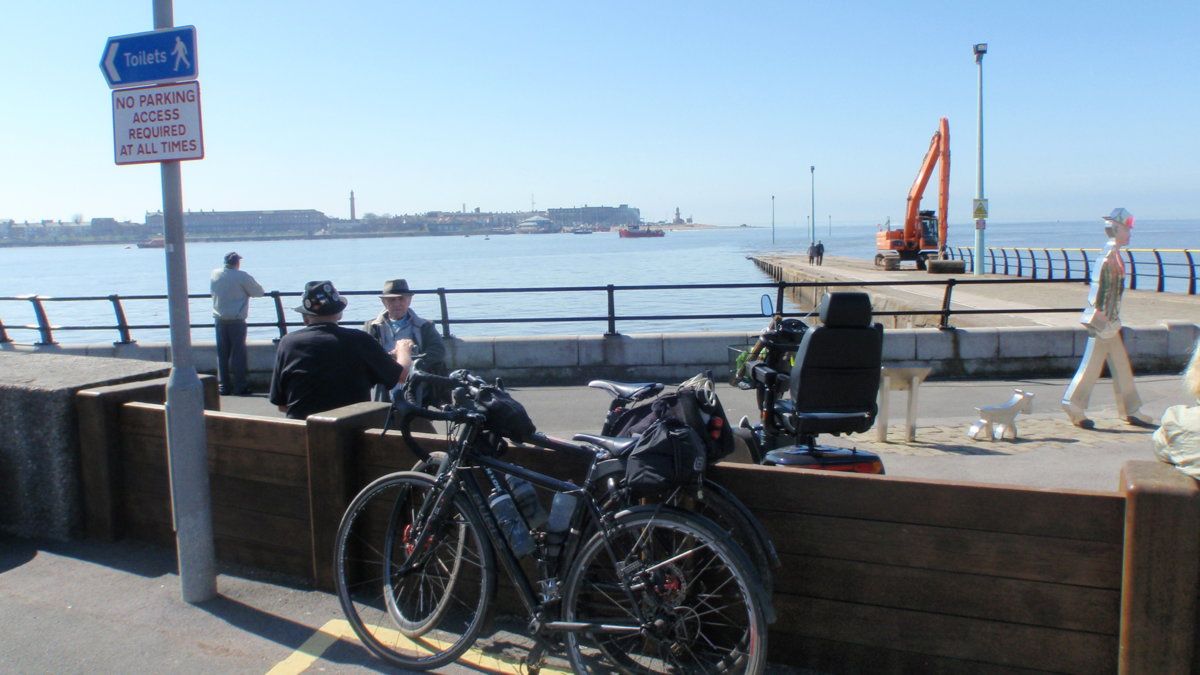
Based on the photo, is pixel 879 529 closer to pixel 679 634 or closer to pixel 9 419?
pixel 679 634

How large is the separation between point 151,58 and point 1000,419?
7732 millimetres

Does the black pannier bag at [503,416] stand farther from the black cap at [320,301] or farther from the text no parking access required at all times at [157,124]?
the black cap at [320,301]

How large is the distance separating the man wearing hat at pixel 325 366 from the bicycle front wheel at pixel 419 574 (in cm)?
120

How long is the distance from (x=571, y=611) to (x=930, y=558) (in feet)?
4.53

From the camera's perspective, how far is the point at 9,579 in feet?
18.4

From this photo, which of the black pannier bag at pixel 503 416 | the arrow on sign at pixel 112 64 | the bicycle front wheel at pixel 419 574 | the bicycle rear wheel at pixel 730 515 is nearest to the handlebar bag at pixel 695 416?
the bicycle rear wheel at pixel 730 515

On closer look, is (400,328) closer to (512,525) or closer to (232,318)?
(512,525)

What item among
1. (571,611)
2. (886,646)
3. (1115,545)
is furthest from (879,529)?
(571,611)

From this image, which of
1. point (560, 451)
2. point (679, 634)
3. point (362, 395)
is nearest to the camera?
point (679, 634)

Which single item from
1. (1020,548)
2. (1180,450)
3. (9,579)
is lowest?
(9,579)

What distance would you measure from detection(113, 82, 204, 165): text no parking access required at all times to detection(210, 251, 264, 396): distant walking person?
8.52 metres

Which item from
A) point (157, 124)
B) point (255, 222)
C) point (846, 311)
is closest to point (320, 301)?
point (157, 124)

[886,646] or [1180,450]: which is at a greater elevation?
[1180,450]

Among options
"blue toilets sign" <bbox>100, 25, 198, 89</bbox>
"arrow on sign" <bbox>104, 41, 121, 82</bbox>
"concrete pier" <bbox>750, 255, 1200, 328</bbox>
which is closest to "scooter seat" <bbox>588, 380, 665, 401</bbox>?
"blue toilets sign" <bbox>100, 25, 198, 89</bbox>
